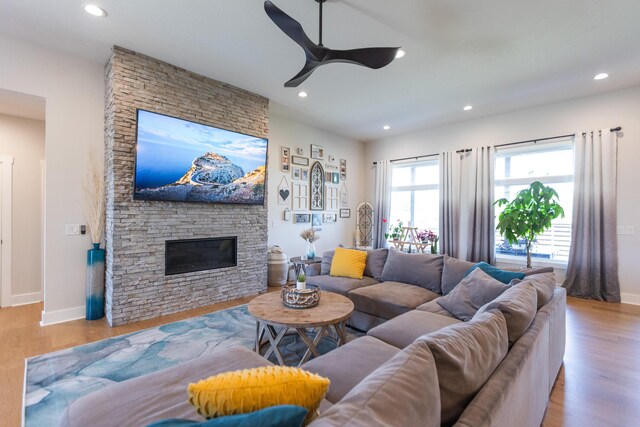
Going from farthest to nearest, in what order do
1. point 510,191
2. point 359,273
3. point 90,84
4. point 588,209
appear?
point 510,191, point 588,209, point 359,273, point 90,84

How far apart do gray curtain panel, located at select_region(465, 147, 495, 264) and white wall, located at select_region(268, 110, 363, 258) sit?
2.59 m

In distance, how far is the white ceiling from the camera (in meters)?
2.56

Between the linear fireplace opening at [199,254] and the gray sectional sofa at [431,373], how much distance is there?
247 cm

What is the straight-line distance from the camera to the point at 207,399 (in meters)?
0.80

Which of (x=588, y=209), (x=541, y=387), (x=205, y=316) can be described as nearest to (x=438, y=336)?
(x=541, y=387)

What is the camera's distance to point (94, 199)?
3434mm

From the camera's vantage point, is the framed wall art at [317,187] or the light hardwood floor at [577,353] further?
the framed wall art at [317,187]

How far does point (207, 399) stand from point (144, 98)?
3.64 metres

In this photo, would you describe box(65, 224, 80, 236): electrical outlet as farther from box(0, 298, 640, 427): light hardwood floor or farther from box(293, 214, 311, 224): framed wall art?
box(293, 214, 311, 224): framed wall art

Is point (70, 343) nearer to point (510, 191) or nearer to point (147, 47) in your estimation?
point (147, 47)

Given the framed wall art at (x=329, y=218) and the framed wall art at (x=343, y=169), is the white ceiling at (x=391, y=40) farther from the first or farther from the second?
the framed wall art at (x=329, y=218)

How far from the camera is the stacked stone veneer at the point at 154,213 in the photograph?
→ 10.7 feet

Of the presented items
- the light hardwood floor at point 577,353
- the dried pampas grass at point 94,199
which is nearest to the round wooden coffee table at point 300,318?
the light hardwood floor at point 577,353

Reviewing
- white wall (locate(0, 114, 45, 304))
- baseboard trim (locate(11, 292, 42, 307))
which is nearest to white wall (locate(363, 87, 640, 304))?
white wall (locate(0, 114, 45, 304))
